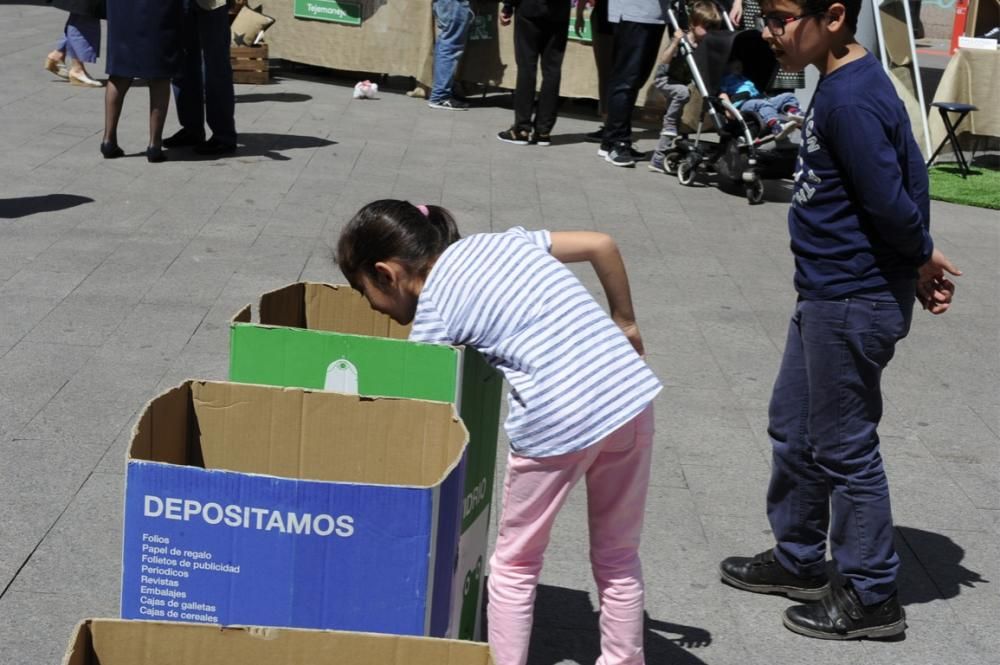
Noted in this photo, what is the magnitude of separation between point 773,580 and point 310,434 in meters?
1.91

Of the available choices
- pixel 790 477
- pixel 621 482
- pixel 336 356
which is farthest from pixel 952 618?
pixel 336 356

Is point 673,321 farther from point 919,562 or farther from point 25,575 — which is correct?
point 25,575

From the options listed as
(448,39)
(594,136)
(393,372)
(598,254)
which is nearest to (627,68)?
(594,136)

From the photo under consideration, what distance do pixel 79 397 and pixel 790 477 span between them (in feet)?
9.06

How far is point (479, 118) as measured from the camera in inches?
499

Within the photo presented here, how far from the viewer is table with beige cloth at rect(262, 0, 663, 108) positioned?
13070mm

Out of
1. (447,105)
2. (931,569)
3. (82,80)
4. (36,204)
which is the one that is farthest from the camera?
(447,105)

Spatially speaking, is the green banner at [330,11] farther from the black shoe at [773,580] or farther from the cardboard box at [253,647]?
the cardboard box at [253,647]

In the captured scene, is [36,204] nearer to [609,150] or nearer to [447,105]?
[609,150]

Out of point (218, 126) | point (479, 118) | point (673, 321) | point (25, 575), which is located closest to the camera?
point (25, 575)

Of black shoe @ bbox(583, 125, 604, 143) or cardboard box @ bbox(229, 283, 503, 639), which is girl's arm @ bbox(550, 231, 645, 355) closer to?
cardboard box @ bbox(229, 283, 503, 639)

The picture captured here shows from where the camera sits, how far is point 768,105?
10000 mm

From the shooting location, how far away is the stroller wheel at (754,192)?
9.86m

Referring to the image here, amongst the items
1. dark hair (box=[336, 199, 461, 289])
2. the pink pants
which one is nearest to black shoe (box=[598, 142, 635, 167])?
the pink pants
